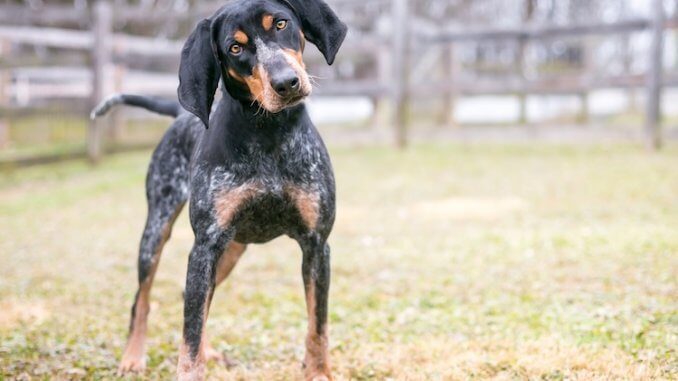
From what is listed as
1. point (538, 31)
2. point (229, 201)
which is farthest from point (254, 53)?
point (538, 31)

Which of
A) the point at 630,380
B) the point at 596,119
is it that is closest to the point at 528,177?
the point at 630,380

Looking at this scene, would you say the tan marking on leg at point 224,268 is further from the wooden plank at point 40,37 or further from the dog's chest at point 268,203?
the wooden plank at point 40,37

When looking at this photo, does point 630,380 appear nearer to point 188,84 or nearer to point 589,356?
point 589,356

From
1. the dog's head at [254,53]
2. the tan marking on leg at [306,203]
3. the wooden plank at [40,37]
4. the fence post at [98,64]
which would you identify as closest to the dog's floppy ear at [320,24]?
the dog's head at [254,53]

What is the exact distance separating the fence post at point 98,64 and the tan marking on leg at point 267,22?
9.81 metres

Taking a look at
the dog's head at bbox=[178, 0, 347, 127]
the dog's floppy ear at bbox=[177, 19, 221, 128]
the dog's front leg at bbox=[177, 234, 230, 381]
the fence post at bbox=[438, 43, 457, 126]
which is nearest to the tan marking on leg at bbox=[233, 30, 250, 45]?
the dog's head at bbox=[178, 0, 347, 127]

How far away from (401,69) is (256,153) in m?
9.88

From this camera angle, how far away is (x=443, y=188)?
377 inches

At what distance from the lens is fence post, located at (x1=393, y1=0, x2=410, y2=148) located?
42.2ft

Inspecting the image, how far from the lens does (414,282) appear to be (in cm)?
570

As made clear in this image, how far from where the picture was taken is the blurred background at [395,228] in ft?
13.5

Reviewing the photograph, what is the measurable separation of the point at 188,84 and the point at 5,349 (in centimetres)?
195

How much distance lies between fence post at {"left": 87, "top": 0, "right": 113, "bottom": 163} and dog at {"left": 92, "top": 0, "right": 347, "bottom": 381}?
9.40m

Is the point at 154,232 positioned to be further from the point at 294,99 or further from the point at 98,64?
the point at 98,64
